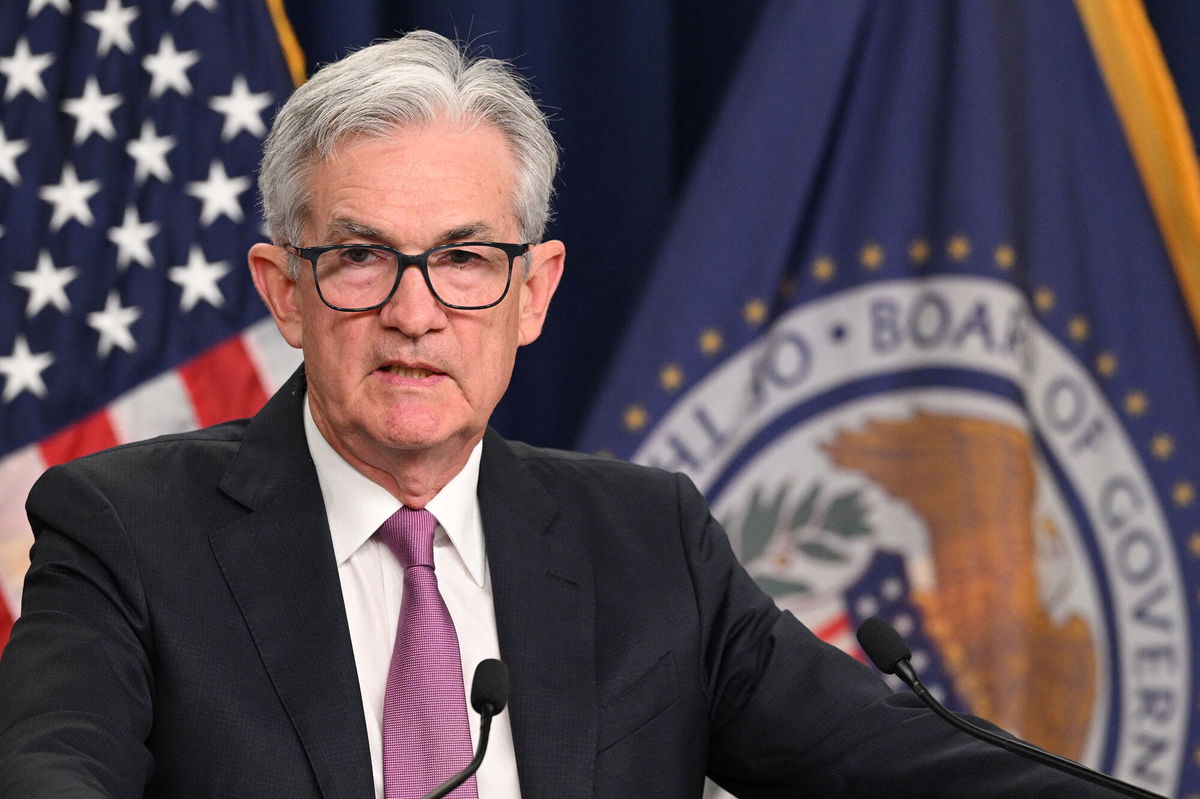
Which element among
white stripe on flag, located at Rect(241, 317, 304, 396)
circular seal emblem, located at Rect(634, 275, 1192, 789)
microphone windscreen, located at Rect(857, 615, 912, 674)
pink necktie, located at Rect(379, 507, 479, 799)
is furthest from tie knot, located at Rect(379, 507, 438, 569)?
circular seal emblem, located at Rect(634, 275, 1192, 789)

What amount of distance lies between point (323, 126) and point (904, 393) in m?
1.57

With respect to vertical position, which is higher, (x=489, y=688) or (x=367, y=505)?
(x=367, y=505)

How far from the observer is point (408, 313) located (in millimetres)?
1635

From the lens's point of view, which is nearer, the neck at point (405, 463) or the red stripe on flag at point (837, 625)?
the neck at point (405, 463)

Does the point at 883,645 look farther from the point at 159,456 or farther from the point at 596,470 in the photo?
the point at 159,456

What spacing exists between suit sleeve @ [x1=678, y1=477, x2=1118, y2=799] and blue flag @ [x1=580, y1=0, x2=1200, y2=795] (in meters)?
0.97

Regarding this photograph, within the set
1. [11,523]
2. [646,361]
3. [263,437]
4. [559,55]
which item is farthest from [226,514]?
[559,55]

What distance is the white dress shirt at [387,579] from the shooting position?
5.46 feet

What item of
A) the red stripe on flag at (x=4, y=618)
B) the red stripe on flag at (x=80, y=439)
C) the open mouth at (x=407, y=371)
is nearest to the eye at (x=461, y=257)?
the open mouth at (x=407, y=371)

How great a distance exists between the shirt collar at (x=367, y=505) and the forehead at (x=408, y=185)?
0.94ft

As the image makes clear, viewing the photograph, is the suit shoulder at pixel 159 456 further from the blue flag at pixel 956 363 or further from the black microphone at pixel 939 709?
the blue flag at pixel 956 363

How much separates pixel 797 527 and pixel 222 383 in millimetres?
1168

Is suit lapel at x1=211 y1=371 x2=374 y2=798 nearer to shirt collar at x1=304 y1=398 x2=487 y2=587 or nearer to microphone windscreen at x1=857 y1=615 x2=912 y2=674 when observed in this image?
shirt collar at x1=304 y1=398 x2=487 y2=587

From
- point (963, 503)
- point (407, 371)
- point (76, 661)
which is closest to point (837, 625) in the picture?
point (963, 503)
